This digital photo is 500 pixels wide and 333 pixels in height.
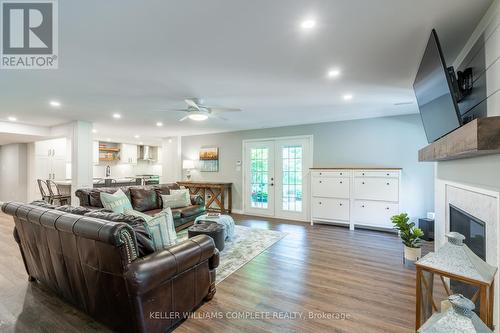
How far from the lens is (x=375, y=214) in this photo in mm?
4707

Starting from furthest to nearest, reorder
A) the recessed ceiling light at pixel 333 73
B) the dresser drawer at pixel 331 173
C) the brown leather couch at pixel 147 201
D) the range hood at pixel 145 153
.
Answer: the range hood at pixel 145 153, the dresser drawer at pixel 331 173, the brown leather couch at pixel 147 201, the recessed ceiling light at pixel 333 73

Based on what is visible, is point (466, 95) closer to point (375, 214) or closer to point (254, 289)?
point (254, 289)

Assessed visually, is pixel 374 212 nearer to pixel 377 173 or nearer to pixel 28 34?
pixel 377 173

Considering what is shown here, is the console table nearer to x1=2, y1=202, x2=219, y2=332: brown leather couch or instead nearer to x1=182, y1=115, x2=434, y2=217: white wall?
x1=182, y1=115, x2=434, y2=217: white wall

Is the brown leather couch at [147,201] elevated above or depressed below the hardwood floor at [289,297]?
above

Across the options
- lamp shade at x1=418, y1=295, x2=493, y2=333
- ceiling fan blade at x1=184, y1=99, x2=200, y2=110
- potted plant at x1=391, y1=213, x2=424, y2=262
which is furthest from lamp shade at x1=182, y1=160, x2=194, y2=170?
lamp shade at x1=418, y1=295, x2=493, y2=333

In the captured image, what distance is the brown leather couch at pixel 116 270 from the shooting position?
154cm

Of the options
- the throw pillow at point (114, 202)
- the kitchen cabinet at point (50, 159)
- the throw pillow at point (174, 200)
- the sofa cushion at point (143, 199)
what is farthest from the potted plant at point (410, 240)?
the kitchen cabinet at point (50, 159)

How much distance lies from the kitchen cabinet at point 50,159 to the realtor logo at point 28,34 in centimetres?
591

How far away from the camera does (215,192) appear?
22.4ft

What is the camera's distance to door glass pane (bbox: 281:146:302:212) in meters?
5.77

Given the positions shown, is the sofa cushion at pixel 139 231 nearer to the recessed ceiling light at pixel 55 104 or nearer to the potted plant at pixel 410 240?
the potted plant at pixel 410 240

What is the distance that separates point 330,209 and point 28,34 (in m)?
5.20

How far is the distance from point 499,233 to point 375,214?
3683 millimetres
